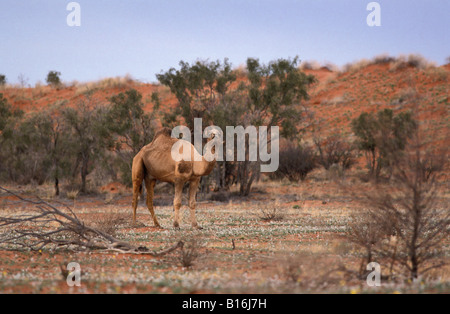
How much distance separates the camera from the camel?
12.8 m

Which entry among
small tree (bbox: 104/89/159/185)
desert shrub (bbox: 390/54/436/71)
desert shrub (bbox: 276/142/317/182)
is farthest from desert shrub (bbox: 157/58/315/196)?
desert shrub (bbox: 390/54/436/71)

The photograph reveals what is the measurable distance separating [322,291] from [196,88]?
67.1 ft

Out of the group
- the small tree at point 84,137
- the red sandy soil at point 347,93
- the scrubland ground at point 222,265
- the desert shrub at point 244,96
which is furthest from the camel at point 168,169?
the red sandy soil at point 347,93

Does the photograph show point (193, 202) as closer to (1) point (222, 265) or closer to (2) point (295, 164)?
(1) point (222, 265)

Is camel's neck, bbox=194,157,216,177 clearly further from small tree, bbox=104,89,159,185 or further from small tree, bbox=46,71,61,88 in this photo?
small tree, bbox=46,71,61,88

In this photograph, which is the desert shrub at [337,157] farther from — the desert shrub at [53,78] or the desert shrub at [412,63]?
the desert shrub at [53,78]

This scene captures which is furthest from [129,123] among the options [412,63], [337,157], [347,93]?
[412,63]

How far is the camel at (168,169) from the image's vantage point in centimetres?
1277

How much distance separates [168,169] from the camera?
43.3 feet

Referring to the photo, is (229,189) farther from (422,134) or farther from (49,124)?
(422,134)

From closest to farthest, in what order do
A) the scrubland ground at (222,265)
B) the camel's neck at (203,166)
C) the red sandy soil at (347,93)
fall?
the scrubland ground at (222,265) → the camel's neck at (203,166) → the red sandy soil at (347,93)

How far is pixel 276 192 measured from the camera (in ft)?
92.1

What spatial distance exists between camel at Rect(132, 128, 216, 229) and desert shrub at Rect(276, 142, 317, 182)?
20.7 m

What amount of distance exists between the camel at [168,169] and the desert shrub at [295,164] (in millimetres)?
20729
